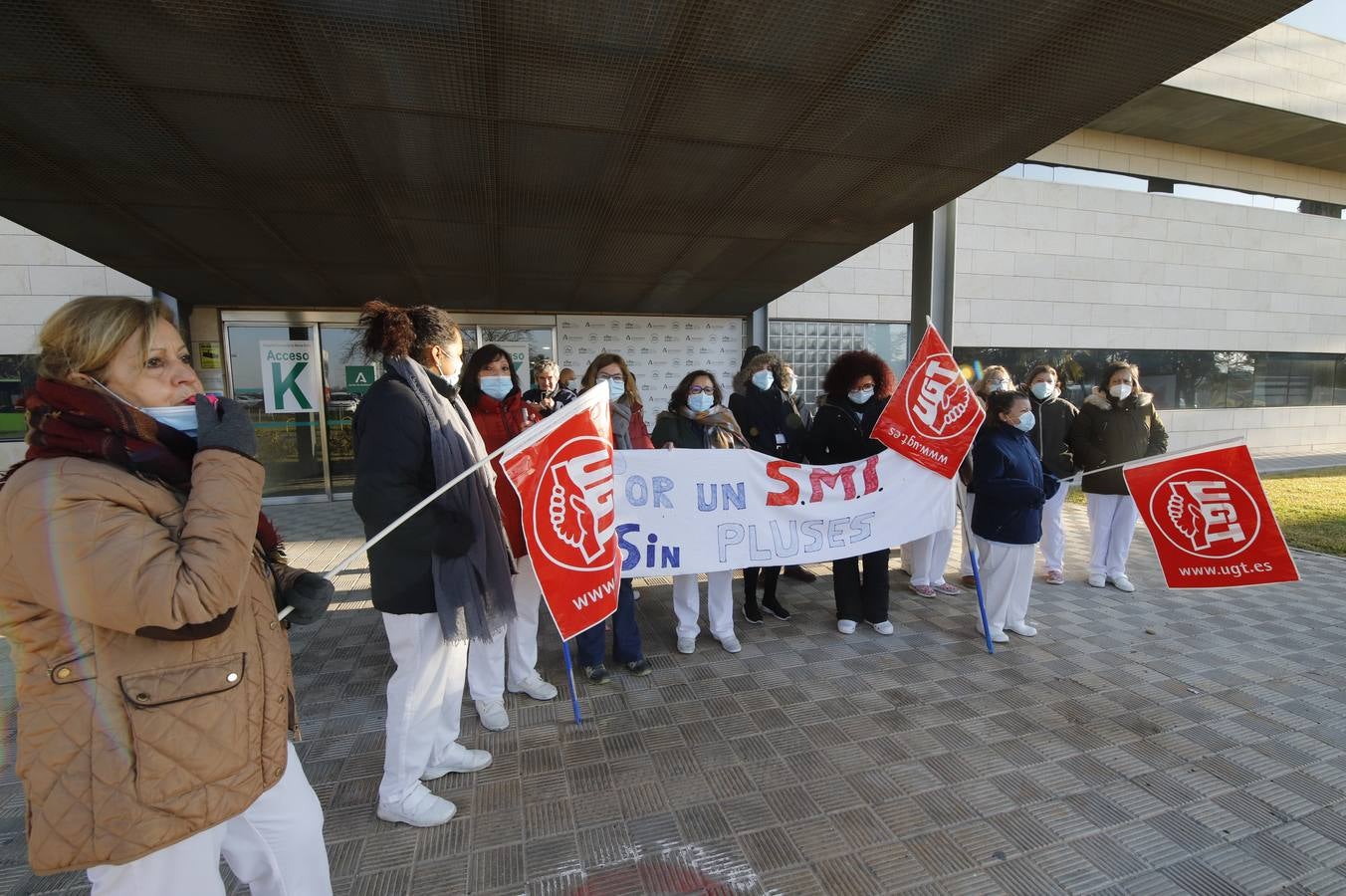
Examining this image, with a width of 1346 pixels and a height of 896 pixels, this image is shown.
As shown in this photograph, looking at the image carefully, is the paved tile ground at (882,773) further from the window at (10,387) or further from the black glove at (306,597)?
the window at (10,387)

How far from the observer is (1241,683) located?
3.33 m

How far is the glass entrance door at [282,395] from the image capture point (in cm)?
870

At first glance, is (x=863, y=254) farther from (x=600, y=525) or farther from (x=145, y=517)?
(x=145, y=517)

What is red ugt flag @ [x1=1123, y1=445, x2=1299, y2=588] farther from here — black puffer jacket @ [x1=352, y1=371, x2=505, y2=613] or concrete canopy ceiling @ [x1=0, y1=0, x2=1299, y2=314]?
black puffer jacket @ [x1=352, y1=371, x2=505, y2=613]

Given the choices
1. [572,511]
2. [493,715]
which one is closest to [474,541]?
[572,511]

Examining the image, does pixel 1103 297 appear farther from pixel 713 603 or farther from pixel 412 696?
pixel 412 696

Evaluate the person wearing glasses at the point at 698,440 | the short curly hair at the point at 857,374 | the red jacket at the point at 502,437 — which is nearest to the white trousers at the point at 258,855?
the red jacket at the point at 502,437

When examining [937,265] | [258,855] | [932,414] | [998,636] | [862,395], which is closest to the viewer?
[258,855]

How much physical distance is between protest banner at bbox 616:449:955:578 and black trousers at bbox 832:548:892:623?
0.42 m

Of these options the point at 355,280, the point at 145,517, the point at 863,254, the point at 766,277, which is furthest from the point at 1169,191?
the point at 145,517

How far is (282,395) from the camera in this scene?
884 centimetres

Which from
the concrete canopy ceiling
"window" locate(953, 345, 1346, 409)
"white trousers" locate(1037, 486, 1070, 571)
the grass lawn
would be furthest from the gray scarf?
"window" locate(953, 345, 1346, 409)

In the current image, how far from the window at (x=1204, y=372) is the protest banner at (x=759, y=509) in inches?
330

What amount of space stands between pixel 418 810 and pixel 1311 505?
1159 centimetres
